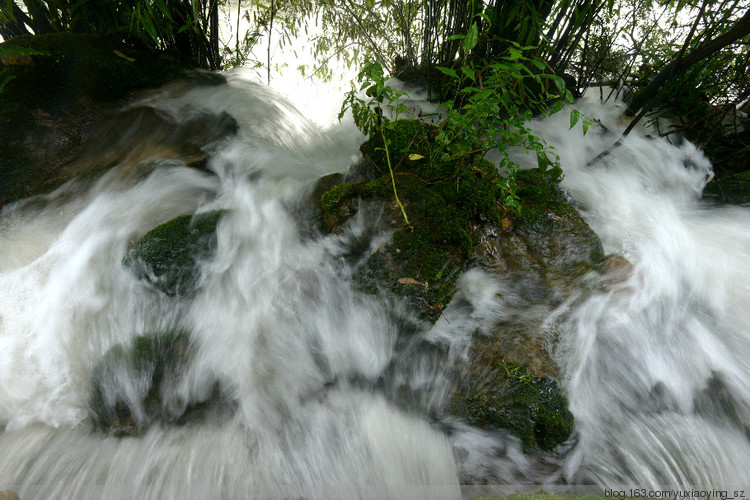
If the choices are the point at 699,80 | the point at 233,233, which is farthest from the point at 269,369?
the point at 699,80

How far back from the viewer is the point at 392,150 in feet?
8.80

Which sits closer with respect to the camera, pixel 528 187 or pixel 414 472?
pixel 414 472

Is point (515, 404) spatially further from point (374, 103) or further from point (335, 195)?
point (374, 103)

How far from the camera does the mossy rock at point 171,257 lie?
8.38ft

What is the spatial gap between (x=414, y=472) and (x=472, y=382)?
562mm

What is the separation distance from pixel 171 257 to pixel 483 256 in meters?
1.98

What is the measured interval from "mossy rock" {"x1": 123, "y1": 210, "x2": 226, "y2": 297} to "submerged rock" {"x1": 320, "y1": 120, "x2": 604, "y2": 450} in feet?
2.84

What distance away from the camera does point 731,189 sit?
11.8 feet

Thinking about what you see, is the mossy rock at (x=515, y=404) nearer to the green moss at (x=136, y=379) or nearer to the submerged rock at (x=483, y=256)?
the submerged rock at (x=483, y=256)

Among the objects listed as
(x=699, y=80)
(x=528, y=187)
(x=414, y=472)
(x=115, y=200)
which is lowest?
(x=414, y=472)

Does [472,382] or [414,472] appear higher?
[472,382]

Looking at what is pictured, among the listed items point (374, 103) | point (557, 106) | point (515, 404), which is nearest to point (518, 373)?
point (515, 404)

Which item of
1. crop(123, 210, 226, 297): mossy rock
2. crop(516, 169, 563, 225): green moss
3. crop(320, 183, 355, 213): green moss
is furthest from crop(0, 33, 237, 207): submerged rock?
crop(516, 169, 563, 225): green moss

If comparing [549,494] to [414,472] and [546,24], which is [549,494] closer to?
[414,472]
